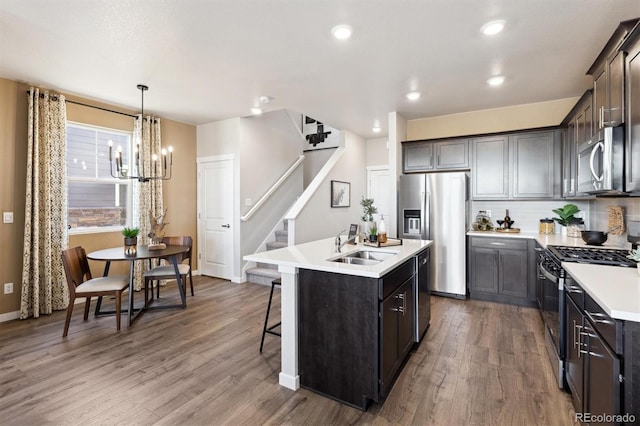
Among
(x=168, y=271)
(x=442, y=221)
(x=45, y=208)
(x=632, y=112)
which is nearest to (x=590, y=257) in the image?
(x=632, y=112)

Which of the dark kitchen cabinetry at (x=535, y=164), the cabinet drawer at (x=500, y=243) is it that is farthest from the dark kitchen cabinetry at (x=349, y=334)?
the dark kitchen cabinetry at (x=535, y=164)

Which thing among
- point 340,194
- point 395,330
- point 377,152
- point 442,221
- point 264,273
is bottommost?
point 264,273

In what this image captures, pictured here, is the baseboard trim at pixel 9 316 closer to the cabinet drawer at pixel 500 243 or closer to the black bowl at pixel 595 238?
the cabinet drawer at pixel 500 243

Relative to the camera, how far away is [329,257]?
2453mm

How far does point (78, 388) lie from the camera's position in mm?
2283

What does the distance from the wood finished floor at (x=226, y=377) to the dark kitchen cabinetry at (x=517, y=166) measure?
1694 mm

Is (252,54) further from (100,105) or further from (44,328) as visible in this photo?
(44,328)

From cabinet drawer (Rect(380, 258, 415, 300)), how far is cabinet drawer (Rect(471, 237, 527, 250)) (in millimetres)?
2028

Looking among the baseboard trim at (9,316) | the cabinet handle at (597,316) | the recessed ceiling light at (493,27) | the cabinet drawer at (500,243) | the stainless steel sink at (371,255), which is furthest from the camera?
the cabinet drawer at (500,243)

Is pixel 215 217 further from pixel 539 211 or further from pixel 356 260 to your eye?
pixel 539 211

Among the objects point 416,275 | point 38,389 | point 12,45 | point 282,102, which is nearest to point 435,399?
point 416,275

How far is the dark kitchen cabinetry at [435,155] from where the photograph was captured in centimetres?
469

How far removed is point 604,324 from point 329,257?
160 cm

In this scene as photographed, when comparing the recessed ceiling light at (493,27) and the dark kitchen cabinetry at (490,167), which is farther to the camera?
the dark kitchen cabinetry at (490,167)
